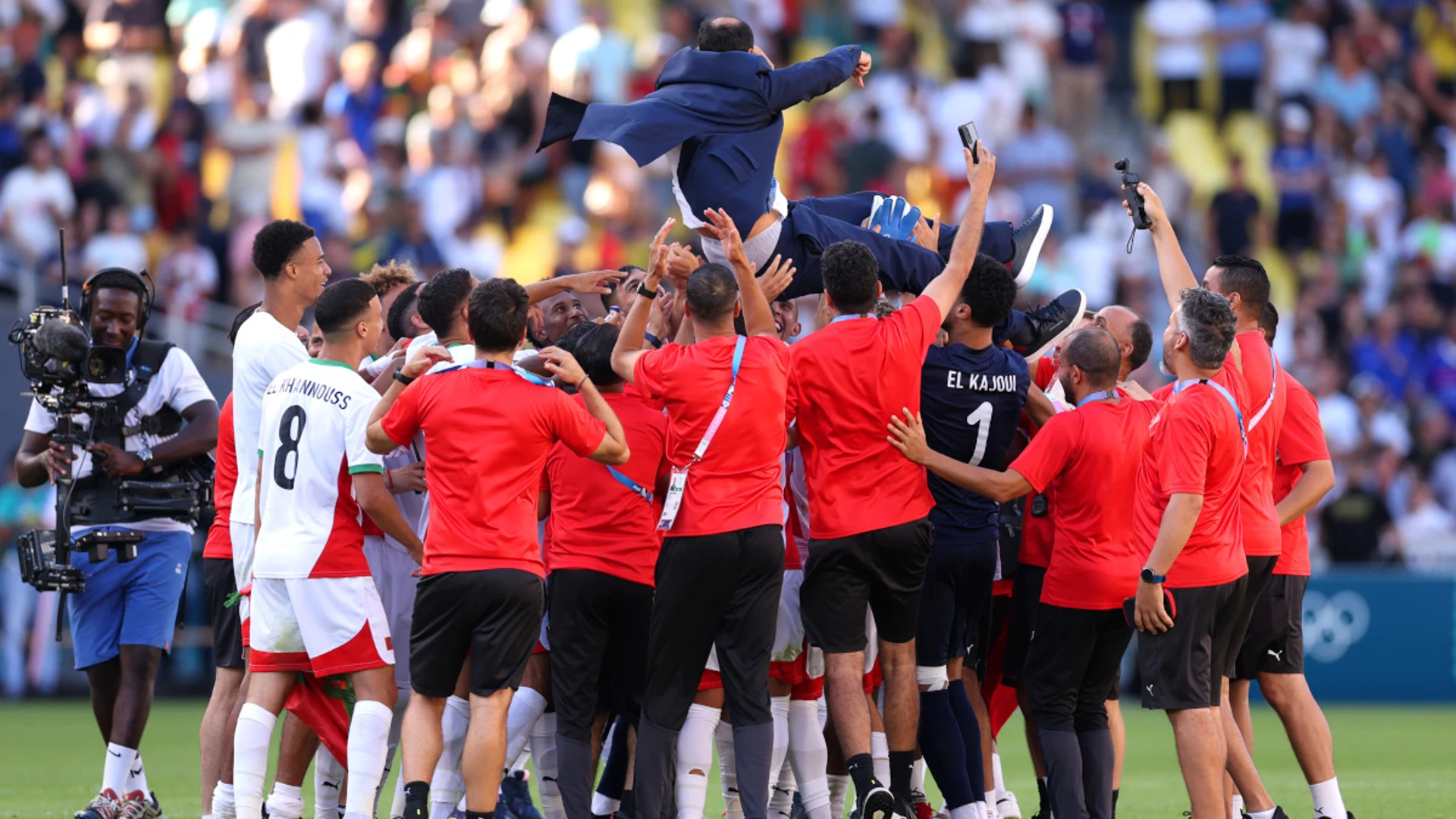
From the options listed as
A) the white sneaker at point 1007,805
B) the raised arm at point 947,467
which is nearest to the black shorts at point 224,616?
the raised arm at point 947,467

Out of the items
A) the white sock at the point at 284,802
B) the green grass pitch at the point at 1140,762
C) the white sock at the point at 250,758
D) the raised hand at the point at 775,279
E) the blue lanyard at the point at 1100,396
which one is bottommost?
the green grass pitch at the point at 1140,762

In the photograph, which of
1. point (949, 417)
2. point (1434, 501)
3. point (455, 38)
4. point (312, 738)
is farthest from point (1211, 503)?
point (455, 38)

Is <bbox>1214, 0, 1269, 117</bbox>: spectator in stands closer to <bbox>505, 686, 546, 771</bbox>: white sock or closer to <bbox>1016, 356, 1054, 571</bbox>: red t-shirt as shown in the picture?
<bbox>1016, 356, 1054, 571</bbox>: red t-shirt

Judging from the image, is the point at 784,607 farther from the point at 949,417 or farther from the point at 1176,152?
the point at 1176,152

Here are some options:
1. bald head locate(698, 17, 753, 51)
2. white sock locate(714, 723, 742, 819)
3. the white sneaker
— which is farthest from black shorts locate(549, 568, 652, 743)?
bald head locate(698, 17, 753, 51)

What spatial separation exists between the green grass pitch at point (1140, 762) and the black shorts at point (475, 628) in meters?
2.98

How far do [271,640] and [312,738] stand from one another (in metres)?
0.56

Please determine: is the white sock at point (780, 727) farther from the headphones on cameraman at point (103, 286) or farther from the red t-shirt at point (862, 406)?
the headphones on cameraman at point (103, 286)

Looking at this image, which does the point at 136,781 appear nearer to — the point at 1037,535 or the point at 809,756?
the point at 809,756

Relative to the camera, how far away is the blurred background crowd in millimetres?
19141

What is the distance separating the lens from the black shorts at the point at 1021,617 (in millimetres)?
9336

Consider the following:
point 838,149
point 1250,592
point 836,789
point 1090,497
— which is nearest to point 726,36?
point 1090,497

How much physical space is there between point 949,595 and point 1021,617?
67cm

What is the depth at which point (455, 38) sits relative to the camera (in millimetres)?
21719
